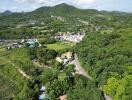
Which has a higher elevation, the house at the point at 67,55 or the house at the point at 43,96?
the house at the point at 43,96

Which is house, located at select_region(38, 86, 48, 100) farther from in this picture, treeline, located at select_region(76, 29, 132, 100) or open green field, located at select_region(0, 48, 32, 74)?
open green field, located at select_region(0, 48, 32, 74)

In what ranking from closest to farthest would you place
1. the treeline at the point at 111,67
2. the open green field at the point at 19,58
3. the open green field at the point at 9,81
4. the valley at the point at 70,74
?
the treeline at the point at 111,67 → the valley at the point at 70,74 → the open green field at the point at 9,81 → the open green field at the point at 19,58

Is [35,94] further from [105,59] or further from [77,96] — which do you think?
[105,59]

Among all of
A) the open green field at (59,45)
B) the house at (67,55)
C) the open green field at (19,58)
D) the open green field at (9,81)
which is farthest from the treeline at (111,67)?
the open green field at (9,81)

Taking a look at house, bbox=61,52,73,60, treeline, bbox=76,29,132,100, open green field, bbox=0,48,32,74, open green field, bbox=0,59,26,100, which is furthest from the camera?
house, bbox=61,52,73,60

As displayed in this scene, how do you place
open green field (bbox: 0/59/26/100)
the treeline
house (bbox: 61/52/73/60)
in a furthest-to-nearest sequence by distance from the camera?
house (bbox: 61/52/73/60) < open green field (bbox: 0/59/26/100) < the treeline

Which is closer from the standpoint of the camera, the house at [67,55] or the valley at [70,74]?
the valley at [70,74]

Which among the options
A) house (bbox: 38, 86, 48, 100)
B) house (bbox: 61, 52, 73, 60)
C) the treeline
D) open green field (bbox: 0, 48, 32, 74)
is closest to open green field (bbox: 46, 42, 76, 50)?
house (bbox: 61, 52, 73, 60)

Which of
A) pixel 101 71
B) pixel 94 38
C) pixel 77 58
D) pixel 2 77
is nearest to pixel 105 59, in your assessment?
pixel 101 71

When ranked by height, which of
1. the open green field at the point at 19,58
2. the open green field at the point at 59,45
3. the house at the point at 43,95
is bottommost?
the open green field at the point at 59,45

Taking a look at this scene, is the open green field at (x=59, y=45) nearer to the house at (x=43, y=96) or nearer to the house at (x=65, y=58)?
the house at (x=65, y=58)

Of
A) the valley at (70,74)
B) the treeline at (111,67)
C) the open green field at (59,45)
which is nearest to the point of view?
the treeline at (111,67)
